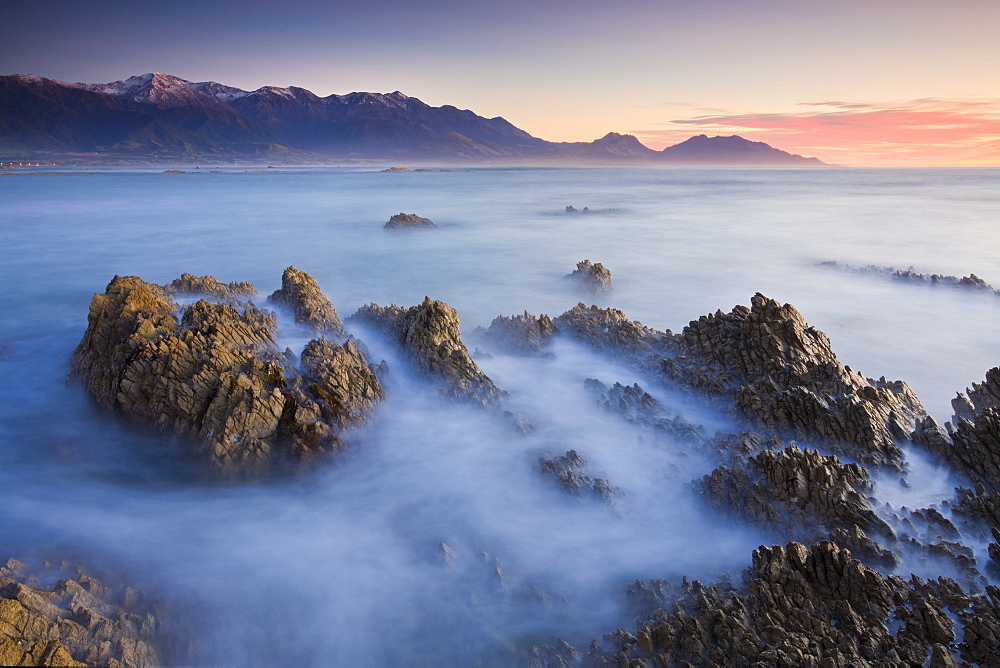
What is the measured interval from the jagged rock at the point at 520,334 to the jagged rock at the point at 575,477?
11.9 feet

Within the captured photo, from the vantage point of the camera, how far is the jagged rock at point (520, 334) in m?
10.0

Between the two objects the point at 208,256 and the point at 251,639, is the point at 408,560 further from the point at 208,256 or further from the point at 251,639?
the point at 208,256

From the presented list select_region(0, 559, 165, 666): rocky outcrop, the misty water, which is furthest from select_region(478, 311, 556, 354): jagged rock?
select_region(0, 559, 165, 666): rocky outcrop

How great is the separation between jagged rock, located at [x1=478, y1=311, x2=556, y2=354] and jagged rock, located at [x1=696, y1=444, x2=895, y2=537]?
4792mm

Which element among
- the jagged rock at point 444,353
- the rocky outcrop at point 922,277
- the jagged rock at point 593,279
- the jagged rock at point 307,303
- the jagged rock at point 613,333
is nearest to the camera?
the jagged rock at point 444,353

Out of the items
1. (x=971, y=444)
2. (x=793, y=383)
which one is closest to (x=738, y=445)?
(x=793, y=383)

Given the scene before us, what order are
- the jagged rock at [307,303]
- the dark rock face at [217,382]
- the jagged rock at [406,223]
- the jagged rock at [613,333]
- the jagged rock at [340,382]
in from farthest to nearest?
the jagged rock at [406,223]
the jagged rock at [307,303]
the jagged rock at [613,333]
the jagged rock at [340,382]
the dark rock face at [217,382]

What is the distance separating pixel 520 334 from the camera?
33.6 feet

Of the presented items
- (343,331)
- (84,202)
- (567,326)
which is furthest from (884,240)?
(84,202)

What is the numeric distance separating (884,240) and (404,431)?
24.6m

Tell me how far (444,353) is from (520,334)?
7.30 ft

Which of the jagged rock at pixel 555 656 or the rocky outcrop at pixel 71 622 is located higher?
the rocky outcrop at pixel 71 622

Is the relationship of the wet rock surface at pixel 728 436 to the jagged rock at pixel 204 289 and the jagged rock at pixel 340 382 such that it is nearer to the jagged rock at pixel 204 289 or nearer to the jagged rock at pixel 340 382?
the jagged rock at pixel 340 382

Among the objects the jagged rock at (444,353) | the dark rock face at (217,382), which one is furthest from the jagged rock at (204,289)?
the jagged rock at (444,353)
